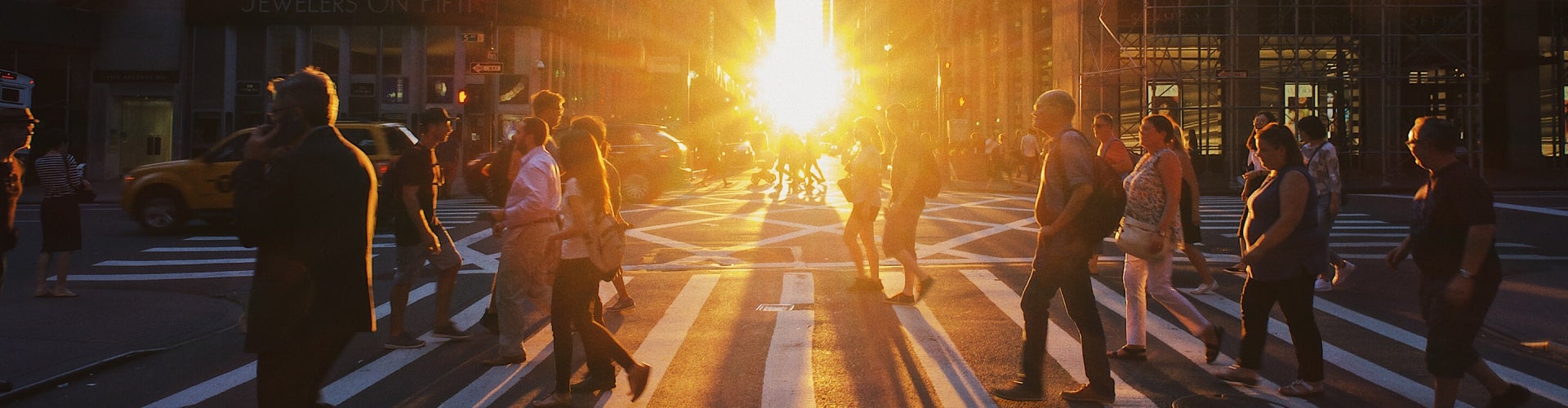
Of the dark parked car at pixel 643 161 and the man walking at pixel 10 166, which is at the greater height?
the dark parked car at pixel 643 161

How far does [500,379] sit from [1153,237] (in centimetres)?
393

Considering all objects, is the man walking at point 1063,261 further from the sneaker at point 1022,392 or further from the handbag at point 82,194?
the handbag at point 82,194

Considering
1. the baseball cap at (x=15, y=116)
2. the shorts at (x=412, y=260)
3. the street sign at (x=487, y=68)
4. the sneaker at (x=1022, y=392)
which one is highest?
the street sign at (x=487, y=68)

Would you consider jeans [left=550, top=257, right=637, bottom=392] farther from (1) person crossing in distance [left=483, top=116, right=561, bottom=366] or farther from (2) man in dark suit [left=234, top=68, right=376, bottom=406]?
(2) man in dark suit [left=234, top=68, right=376, bottom=406]

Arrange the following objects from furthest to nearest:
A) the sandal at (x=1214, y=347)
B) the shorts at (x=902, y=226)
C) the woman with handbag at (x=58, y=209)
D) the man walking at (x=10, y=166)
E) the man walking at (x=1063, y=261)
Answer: the woman with handbag at (x=58, y=209) < the shorts at (x=902, y=226) < the man walking at (x=10, y=166) < the sandal at (x=1214, y=347) < the man walking at (x=1063, y=261)

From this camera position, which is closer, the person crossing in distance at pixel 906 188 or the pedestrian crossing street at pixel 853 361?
the pedestrian crossing street at pixel 853 361

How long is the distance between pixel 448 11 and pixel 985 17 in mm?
23934

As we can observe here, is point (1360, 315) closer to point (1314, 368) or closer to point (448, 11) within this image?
point (1314, 368)

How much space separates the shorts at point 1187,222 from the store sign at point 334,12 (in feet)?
109

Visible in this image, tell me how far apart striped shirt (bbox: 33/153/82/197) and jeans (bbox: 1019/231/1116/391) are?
856 cm

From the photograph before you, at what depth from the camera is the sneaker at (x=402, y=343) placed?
24.5 ft

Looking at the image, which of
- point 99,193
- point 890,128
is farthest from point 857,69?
point 890,128

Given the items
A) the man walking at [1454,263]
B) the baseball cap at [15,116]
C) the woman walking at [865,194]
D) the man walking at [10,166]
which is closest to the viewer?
the man walking at [1454,263]

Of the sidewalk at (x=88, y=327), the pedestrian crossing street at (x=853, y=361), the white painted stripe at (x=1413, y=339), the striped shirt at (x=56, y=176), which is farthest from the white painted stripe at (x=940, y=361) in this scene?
the striped shirt at (x=56, y=176)
